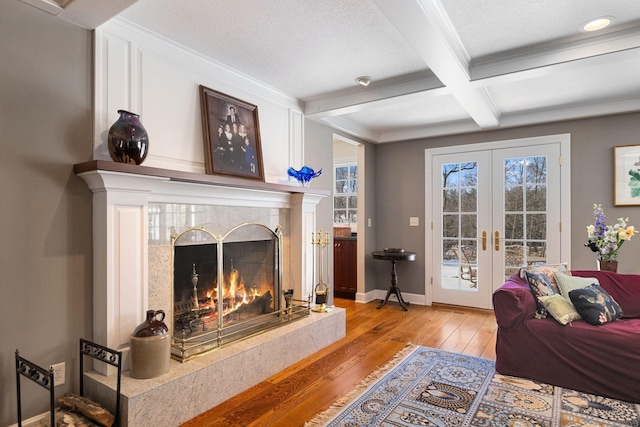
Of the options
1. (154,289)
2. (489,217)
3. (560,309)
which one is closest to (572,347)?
(560,309)

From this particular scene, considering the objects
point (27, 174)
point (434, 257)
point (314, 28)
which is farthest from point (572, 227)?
point (27, 174)

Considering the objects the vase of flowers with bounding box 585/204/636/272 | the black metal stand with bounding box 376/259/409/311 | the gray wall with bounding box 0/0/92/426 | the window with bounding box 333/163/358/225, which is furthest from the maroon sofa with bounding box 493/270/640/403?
the window with bounding box 333/163/358/225

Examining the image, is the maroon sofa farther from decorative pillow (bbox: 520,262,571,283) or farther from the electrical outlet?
the electrical outlet

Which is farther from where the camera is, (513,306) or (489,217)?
(489,217)

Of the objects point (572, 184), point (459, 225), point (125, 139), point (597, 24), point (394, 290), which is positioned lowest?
point (394, 290)

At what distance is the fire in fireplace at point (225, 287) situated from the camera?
267 centimetres

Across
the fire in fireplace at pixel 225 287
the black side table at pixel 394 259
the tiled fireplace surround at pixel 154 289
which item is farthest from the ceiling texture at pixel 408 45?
the black side table at pixel 394 259

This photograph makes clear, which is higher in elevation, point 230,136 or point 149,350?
point 230,136

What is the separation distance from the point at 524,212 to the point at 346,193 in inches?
105

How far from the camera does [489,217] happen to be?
15.2 ft

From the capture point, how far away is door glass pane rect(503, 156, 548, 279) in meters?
4.33

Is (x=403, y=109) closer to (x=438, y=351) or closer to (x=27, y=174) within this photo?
(x=438, y=351)

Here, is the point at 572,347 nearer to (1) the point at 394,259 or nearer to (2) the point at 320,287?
(2) the point at 320,287

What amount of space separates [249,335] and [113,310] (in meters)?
1.01
